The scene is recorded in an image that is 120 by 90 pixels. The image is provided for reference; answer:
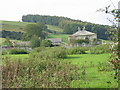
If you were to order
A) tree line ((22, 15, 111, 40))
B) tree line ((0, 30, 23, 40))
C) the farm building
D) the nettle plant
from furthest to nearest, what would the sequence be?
tree line ((22, 15, 111, 40)) < tree line ((0, 30, 23, 40)) < the farm building < the nettle plant

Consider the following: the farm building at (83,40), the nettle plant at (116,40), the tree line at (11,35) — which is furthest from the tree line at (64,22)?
the nettle plant at (116,40)

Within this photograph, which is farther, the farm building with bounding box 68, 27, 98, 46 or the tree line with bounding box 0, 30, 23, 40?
the tree line with bounding box 0, 30, 23, 40

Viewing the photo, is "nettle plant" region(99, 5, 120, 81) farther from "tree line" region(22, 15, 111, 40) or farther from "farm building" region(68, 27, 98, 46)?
"tree line" region(22, 15, 111, 40)

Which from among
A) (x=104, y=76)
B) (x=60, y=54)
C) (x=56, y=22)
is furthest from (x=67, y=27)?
(x=104, y=76)

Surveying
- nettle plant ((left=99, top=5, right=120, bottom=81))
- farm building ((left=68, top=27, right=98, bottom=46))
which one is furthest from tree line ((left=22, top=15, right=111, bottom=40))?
nettle plant ((left=99, top=5, right=120, bottom=81))

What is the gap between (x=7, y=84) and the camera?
21.6ft

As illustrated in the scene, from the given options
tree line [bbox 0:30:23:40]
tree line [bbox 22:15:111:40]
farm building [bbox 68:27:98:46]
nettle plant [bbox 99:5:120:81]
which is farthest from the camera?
tree line [bbox 22:15:111:40]

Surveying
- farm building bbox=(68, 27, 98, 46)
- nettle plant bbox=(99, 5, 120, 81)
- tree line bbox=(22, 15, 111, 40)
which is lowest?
farm building bbox=(68, 27, 98, 46)

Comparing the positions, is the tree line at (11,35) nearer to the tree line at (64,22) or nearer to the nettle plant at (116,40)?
the tree line at (64,22)

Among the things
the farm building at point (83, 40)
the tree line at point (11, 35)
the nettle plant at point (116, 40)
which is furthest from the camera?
the tree line at point (11, 35)

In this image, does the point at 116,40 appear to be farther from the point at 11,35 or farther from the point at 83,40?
the point at 11,35

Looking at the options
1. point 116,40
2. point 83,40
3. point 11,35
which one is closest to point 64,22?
point 11,35

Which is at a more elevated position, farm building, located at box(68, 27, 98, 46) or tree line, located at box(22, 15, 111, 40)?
tree line, located at box(22, 15, 111, 40)

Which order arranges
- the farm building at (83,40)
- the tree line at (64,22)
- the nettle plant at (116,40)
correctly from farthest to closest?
the tree line at (64,22) < the farm building at (83,40) < the nettle plant at (116,40)
